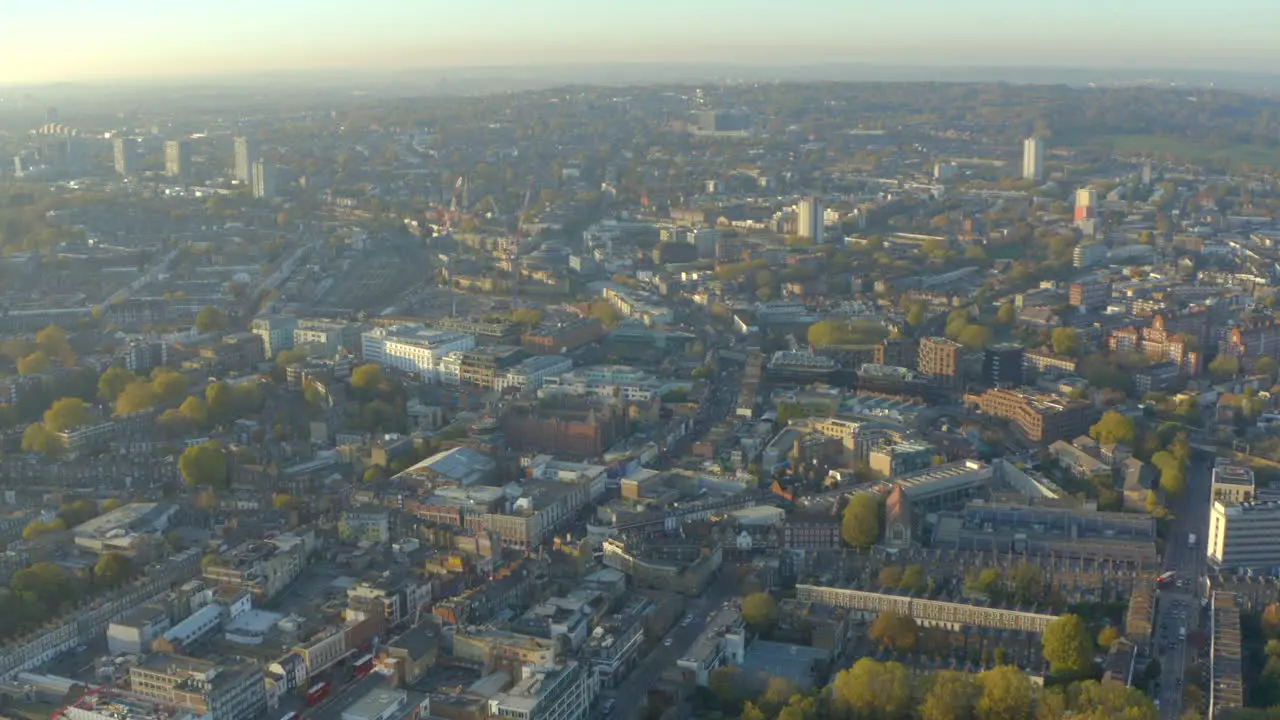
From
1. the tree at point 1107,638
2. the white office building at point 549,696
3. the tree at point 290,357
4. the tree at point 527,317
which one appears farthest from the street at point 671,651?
the tree at point 527,317

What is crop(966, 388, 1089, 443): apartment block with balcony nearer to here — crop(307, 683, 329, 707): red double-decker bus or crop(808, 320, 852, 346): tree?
crop(808, 320, 852, 346): tree

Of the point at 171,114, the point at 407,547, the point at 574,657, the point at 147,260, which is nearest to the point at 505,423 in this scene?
the point at 407,547

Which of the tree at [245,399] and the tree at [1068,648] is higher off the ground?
the tree at [245,399]

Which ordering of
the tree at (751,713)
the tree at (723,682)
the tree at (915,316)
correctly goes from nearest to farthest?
the tree at (751,713) < the tree at (723,682) < the tree at (915,316)

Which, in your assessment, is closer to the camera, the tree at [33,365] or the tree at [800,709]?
the tree at [800,709]

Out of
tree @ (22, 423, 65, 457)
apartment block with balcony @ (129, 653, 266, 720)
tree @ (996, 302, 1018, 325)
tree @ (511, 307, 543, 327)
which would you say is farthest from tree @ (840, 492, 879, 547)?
tree @ (996, 302, 1018, 325)

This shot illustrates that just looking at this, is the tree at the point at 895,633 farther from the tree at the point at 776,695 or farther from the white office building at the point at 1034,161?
the white office building at the point at 1034,161

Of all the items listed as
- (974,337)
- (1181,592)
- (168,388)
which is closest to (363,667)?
(1181,592)
